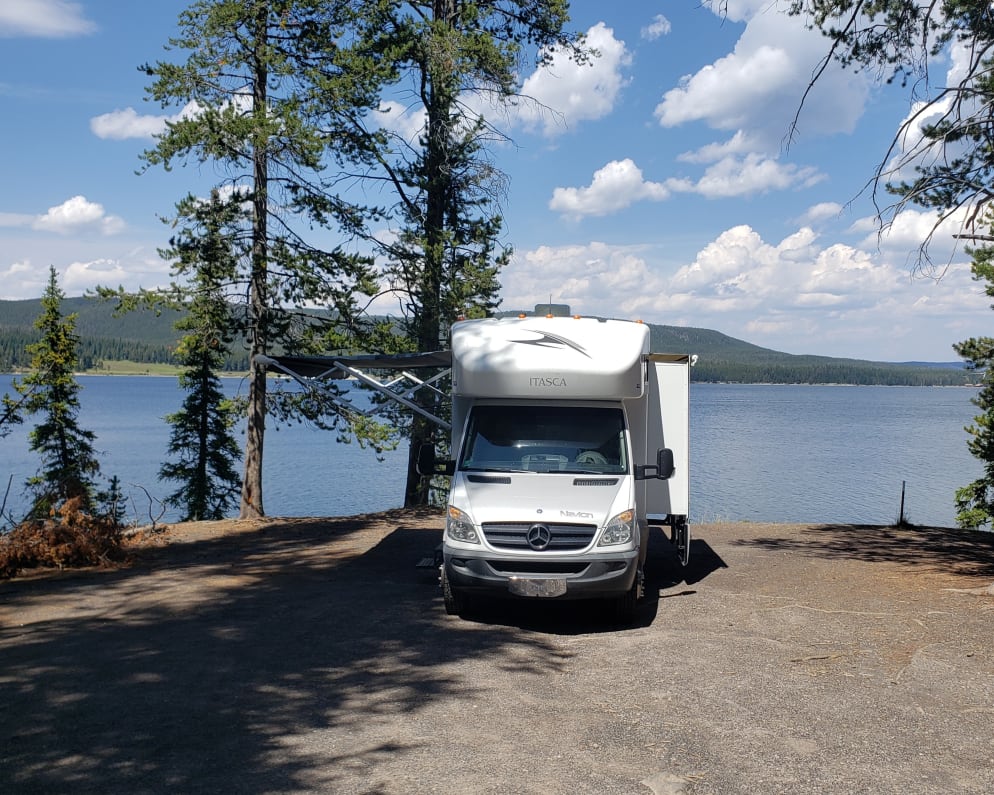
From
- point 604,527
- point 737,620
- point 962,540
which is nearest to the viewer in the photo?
point 604,527

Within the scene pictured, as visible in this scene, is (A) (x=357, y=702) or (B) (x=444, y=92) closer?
(A) (x=357, y=702)

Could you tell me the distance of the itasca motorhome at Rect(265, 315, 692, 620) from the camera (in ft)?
28.2

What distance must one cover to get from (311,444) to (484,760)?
2235 inches

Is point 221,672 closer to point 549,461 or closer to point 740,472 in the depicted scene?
point 549,461

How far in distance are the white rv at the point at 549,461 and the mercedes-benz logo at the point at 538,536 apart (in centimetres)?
1

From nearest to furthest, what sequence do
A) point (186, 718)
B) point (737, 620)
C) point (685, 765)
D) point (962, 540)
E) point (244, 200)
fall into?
point (685, 765), point (186, 718), point (737, 620), point (962, 540), point (244, 200)

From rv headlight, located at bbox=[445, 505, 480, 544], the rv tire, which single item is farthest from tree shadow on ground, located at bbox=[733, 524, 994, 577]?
rv headlight, located at bbox=[445, 505, 480, 544]

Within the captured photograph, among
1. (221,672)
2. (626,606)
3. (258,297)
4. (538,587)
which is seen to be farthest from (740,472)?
(221,672)

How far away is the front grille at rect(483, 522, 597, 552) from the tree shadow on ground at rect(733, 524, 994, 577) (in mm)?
5987

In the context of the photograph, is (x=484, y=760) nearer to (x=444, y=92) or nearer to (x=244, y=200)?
(x=244, y=200)

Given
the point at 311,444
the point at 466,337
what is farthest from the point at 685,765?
the point at 311,444

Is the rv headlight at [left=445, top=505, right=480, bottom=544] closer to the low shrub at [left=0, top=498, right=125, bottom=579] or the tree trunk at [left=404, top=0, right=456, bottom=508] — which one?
the low shrub at [left=0, top=498, right=125, bottom=579]

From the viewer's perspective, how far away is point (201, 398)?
3197 centimetres

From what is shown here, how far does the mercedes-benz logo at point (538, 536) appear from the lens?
856cm
